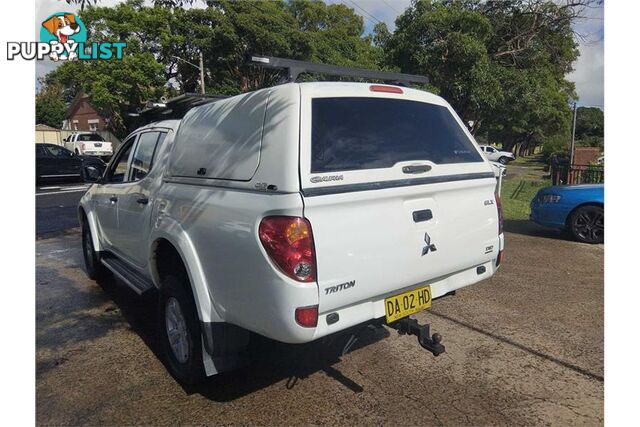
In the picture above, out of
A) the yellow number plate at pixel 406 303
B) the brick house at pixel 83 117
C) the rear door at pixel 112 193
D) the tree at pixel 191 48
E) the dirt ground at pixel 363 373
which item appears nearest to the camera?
the yellow number plate at pixel 406 303

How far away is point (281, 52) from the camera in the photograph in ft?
68.4

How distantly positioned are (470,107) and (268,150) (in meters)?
16.1

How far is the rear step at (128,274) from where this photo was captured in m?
3.84

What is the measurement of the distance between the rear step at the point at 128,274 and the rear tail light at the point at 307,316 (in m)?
1.91

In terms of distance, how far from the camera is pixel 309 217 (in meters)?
2.33

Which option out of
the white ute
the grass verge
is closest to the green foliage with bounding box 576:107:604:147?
the grass verge

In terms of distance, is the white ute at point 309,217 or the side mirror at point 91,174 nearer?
the white ute at point 309,217

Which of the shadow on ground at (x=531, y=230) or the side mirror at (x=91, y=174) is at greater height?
the side mirror at (x=91, y=174)

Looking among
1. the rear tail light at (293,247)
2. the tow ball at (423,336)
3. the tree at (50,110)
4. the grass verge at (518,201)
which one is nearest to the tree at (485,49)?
the grass verge at (518,201)

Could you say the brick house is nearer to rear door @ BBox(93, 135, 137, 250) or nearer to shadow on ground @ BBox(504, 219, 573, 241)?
shadow on ground @ BBox(504, 219, 573, 241)

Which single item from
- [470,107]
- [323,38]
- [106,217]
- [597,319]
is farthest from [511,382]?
[323,38]

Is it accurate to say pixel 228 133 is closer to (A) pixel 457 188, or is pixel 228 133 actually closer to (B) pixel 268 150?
(B) pixel 268 150

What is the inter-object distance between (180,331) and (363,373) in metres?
1.34

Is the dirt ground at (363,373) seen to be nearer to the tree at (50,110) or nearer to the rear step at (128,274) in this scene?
the rear step at (128,274)
